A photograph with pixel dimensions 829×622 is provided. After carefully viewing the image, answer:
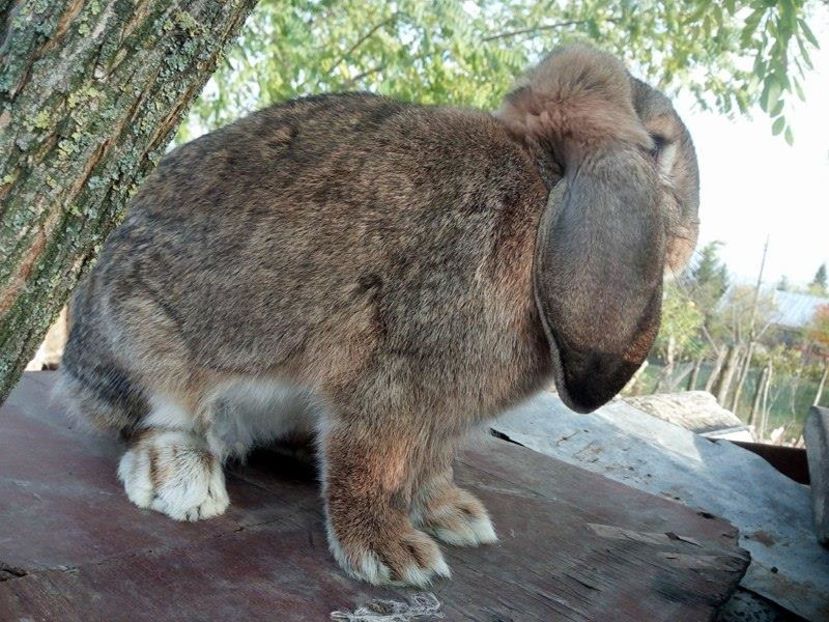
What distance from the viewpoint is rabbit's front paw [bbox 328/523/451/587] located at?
1647 mm

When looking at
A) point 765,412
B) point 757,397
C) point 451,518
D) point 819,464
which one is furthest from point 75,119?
point 765,412

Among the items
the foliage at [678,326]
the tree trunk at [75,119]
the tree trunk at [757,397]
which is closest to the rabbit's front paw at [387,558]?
the tree trunk at [75,119]

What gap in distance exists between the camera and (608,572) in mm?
1898

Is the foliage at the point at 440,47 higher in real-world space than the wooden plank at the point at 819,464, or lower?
higher

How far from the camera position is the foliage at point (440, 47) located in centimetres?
500

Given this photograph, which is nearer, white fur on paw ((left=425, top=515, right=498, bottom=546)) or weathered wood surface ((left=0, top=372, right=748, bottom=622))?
weathered wood surface ((left=0, top=372, right=748, bottom=622))

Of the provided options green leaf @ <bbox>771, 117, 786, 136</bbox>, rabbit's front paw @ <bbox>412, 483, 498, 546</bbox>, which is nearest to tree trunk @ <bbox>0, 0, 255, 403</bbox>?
rabbit's front paw @ <bbox>412, 483, 498, 546</bbox>

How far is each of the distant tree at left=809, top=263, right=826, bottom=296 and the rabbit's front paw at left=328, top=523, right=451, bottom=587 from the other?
17.0 metres

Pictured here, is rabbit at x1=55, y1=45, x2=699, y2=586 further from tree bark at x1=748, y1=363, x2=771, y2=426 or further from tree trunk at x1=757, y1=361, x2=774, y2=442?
tree bark at x1=748, y1=363, x2=771, y2=426

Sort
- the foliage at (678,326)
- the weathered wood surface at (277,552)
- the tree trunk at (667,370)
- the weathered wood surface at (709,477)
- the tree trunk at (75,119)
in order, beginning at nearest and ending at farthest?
1. the tree trunk at (75,119)
2. the weathered wood surface at (277,552)
3. the weathered wood surface at (709,477)
4. the foliage at (678,326)
5. the tree trunk at (667,370)

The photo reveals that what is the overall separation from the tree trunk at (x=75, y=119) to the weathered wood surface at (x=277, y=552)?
403 millimetres

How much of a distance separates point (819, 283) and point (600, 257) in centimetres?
1751

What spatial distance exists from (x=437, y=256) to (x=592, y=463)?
1.71 meters

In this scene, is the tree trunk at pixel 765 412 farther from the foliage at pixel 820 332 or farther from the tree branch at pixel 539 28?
the tree branch at pixel 539 28
